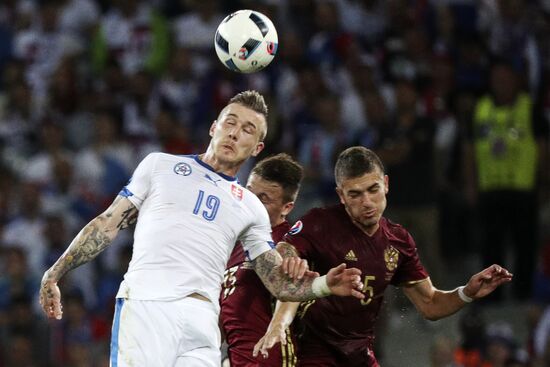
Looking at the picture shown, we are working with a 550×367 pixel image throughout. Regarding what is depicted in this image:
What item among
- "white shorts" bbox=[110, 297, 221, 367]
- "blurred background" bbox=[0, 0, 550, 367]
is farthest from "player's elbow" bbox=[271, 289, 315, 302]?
"blurred background" bbox=[0, 0, 550, 367]

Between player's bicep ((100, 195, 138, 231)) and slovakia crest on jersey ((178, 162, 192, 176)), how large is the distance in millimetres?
339

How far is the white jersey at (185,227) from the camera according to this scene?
663 cm

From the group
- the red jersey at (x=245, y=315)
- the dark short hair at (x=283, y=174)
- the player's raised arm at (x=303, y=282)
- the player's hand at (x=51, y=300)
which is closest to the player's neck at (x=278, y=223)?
the dark short hair at (x=283, y=174)

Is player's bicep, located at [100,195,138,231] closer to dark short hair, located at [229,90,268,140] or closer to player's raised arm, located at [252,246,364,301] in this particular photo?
player's raised arm, located at [252,246,364,301]

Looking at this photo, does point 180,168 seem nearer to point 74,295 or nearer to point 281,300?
point 281,300

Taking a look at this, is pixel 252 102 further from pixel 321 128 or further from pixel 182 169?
pixel 321 128

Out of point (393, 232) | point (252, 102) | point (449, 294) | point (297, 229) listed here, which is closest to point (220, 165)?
point (252, 102)

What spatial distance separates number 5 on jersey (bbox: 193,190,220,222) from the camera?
6.82 m

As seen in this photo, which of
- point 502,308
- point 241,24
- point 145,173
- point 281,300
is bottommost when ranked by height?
point 502,308

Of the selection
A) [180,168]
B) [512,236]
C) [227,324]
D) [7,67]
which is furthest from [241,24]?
[7,67]

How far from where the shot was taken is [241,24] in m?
7.99

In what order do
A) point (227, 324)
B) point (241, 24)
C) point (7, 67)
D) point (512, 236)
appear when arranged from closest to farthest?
point (227, 324)
point (241, 24)
point (512, 236)
point (7, 67)

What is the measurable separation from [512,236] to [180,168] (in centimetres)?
585

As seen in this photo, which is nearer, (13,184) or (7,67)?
(13,184)
